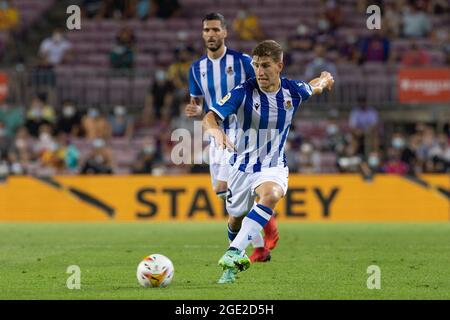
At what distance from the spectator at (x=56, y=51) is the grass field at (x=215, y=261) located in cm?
769

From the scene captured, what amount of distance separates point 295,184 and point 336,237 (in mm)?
4975

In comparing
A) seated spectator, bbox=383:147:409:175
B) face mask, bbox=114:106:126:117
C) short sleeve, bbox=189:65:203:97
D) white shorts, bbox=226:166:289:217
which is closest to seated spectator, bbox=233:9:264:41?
face mask, bbox=114:106:126:117

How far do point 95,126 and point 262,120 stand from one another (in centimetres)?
1369

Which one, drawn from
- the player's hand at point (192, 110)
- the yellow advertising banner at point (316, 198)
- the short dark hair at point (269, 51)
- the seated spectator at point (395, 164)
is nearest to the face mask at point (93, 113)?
the yellow advertising banner at point (316, 198)

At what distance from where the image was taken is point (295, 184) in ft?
69.3

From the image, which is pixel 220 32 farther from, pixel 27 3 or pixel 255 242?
pixel 27 3

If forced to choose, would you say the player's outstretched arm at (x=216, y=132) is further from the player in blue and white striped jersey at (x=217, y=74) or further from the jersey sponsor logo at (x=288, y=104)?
the player in blue and white striped jersey at (x=217, y=74)

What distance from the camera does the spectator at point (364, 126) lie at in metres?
22.8

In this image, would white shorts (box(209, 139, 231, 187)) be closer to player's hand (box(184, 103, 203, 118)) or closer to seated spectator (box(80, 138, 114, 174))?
A: player's hand (box(184, 103, 203, 118))

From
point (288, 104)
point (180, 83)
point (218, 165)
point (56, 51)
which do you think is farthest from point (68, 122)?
point (288, 104)

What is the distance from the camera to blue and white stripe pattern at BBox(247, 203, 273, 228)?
979 cm

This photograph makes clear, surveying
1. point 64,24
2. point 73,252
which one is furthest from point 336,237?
point 64,24

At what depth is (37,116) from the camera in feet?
78.2
